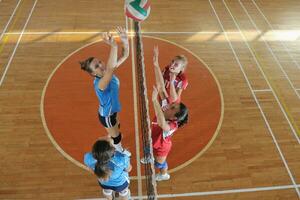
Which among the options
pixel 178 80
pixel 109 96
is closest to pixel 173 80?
pixel 178 80

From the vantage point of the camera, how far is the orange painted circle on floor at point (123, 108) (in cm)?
591

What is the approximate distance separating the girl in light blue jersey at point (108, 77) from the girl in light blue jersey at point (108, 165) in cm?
29

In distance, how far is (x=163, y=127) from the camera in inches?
162

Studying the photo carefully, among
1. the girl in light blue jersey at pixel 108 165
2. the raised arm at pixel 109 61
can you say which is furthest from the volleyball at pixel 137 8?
the girl in light blue jersey at pixel 108 165

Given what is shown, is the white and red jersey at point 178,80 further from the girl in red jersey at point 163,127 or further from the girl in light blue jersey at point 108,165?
the girl in light blue jersey at point 108,165

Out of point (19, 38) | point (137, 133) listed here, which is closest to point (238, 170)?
point (137, 133)

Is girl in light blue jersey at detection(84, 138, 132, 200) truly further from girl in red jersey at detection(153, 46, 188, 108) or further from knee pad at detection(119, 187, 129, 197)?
girl in red jersey at detection(153, 46, 188, 108)

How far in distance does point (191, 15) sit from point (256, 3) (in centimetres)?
257

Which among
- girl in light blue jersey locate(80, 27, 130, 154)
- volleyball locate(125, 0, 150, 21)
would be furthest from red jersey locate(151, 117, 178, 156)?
volleyball locate(125, 0, 150, 21)

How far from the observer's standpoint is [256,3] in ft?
33.3

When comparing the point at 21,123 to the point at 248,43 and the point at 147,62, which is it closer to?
the point at 147,62

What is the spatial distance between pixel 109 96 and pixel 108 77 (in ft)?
1.77

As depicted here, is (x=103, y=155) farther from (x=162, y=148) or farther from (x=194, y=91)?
(x=194, y=91)

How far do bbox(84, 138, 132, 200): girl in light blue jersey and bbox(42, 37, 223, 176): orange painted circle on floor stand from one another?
1.37 metres
